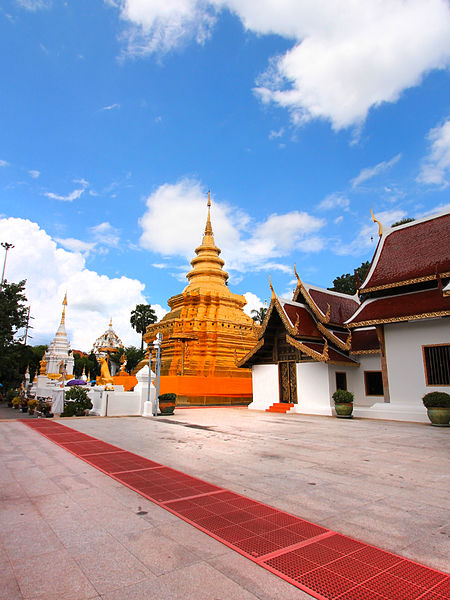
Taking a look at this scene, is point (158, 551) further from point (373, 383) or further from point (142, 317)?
point (142, 317)

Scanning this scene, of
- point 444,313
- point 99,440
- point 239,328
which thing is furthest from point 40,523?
point 239,328

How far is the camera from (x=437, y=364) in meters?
13.0

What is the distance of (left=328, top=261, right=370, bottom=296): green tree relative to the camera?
129 feet

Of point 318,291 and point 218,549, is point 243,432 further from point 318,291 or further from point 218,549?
point 318,291

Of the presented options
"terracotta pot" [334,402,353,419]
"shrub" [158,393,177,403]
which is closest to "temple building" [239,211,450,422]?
"terracotta pot" [334,402,353,419]

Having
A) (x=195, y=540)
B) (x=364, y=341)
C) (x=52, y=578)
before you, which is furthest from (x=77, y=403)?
(x=52, y=578)

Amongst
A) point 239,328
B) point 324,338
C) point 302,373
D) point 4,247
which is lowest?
point 302,373

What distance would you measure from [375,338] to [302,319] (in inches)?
129

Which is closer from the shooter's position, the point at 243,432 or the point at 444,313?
the point at 243,432

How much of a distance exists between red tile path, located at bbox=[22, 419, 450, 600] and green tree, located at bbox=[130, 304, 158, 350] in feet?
162

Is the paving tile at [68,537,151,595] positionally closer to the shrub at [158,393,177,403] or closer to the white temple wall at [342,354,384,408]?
the shrub at [158,393,177,403]

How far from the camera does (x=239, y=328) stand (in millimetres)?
31266

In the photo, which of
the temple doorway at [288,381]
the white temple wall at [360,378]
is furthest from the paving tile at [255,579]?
the temple doorway at [288,381]

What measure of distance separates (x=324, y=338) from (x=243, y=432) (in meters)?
8.95
